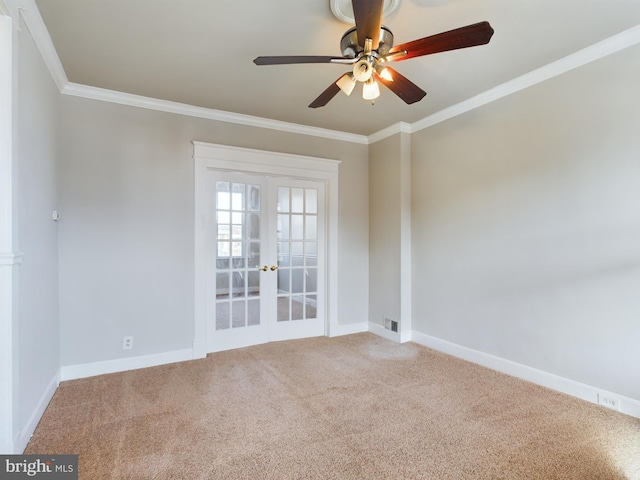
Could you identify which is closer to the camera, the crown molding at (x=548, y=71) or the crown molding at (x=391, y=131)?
the crown molding at (x=548, y=71)

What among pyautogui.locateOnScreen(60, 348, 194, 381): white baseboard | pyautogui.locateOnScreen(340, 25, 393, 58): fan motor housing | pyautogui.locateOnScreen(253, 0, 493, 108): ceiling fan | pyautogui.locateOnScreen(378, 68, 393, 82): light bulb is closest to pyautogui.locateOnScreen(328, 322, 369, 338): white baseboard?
pyautogui.locateOnScreen(60, 348, 194, 381): white baseboard

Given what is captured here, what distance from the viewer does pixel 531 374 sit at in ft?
9.66

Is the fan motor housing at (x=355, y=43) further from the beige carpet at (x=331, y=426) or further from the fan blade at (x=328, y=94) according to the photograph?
the beige carpet at (x=331, y=426)

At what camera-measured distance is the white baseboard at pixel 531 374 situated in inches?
94.8

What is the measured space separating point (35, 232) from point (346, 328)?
330 cm

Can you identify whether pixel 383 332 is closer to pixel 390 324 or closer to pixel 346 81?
pixel 390 324

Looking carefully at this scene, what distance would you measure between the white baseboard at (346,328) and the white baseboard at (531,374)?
2.59 feet

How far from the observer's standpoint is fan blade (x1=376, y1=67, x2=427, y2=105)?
2100mm

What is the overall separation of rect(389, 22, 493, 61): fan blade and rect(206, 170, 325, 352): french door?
2.46 m

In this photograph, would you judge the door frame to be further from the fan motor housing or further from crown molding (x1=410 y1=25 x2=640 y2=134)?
the fan motor housing

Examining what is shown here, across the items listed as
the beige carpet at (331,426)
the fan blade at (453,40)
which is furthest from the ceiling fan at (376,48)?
the beige carpet at (331,426)

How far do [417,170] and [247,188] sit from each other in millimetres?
1974

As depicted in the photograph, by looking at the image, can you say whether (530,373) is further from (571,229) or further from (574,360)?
(571,229)

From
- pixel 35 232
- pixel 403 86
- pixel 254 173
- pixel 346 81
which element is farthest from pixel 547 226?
pixel 35 232
